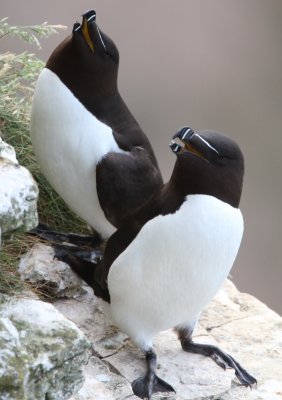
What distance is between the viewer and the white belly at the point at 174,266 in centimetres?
237

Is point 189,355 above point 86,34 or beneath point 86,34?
beneath

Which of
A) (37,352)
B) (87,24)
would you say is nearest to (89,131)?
(87,24)

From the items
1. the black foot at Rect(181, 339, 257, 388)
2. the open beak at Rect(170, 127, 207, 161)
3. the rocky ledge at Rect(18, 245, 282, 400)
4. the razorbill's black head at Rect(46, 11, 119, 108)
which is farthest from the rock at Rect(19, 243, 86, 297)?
the open beak at Rect(170, 127, 207, 161)

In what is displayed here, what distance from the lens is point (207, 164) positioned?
2373mm

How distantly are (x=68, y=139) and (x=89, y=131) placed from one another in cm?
7

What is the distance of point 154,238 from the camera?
2.41 m

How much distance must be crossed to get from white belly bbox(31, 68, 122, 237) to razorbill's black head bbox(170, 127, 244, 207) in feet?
1.81

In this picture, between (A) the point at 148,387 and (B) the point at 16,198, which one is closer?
(B) the point at 16,198

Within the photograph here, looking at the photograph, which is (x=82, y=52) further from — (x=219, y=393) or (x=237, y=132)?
(x=237, y=132)

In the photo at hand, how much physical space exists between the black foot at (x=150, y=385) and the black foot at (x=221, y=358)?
179 mm

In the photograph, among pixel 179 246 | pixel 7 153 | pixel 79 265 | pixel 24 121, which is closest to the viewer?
pixel 7 153

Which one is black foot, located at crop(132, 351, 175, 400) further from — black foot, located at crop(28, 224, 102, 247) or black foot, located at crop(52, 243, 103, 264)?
black foot, located at crop(28, 224, 102, 247)

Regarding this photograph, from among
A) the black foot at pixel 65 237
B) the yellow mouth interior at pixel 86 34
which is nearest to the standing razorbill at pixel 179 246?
the black foot at pixel 65 237

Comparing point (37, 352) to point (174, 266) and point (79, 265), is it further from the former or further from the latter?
point (79, 265)
